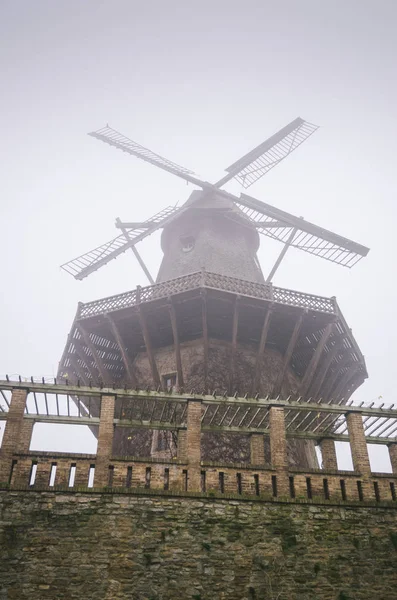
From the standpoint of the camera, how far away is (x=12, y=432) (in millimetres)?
10867

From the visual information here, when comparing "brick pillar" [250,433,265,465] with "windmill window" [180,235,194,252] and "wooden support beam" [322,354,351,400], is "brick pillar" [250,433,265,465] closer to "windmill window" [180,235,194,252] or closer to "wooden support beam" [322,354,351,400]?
"wooden support beam" [322,354,351,400]

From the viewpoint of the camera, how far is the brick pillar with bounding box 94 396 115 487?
10555 millimetres

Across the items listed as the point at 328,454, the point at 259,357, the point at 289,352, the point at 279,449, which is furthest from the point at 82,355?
the point at 279,449

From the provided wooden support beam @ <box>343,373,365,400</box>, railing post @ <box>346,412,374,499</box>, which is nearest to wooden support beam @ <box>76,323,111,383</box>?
railing post @ <box>346,412,374,499</box>

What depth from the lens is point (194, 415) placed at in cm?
1165

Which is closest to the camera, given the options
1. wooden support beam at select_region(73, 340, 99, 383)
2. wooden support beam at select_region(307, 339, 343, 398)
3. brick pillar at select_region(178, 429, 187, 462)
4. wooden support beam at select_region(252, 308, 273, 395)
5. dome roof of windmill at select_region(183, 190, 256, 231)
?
brick pillar at select_region(178, 429, 187, 462)

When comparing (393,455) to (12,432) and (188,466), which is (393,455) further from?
(12,432)

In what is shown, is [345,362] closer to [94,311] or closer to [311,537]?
[94,311]

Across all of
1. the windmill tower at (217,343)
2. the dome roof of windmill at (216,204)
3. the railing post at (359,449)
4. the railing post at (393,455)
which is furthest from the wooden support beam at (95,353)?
the railing post at (393,455)

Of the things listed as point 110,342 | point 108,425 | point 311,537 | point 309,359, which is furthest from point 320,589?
point 110,342

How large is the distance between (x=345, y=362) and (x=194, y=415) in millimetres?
9387

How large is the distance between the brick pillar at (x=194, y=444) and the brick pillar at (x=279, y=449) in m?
1.51

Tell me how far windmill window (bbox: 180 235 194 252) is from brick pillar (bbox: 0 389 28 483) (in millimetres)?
12541

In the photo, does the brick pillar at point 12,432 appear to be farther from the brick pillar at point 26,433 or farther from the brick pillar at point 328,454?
the brick pillar at point 328,454
